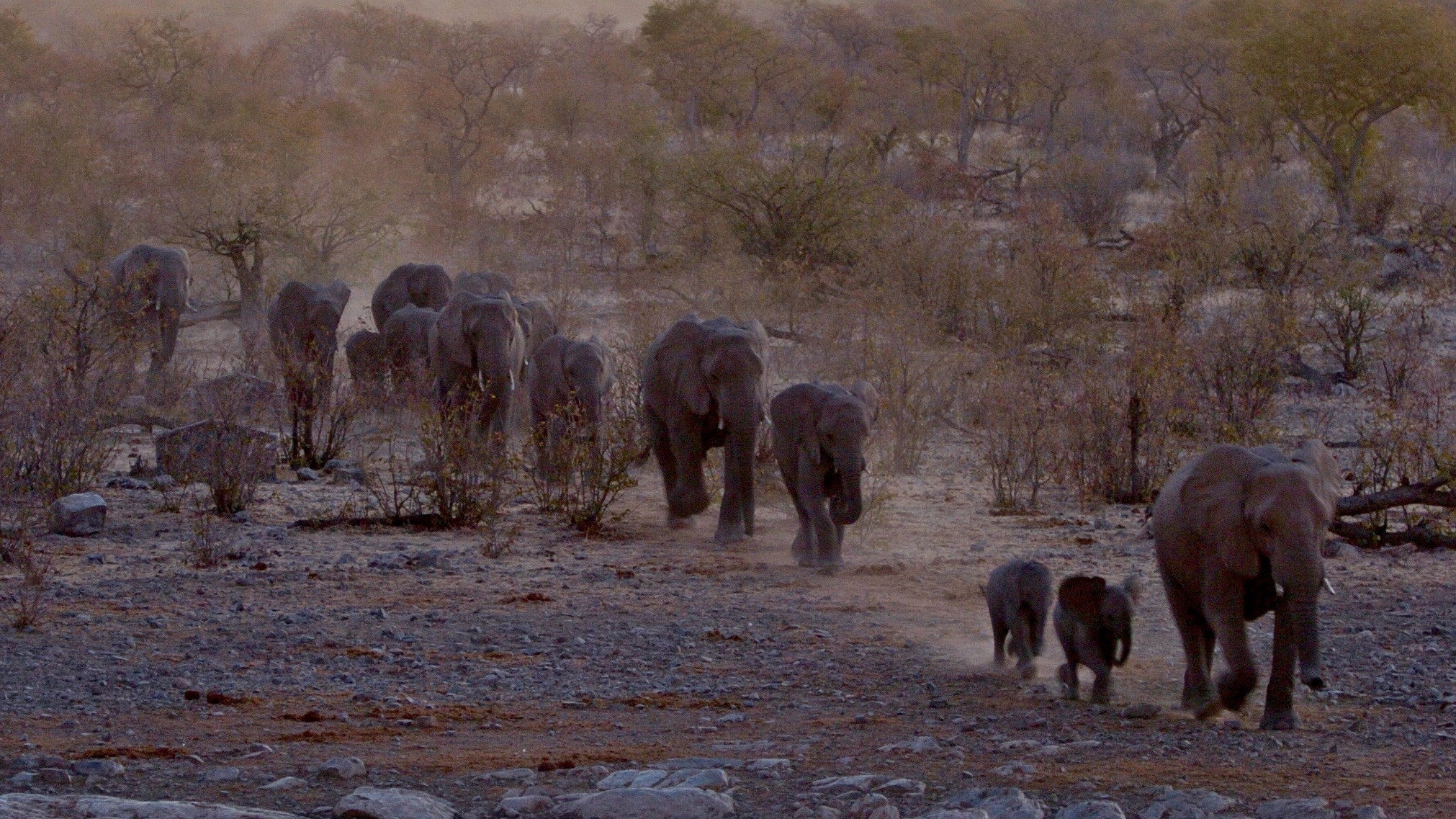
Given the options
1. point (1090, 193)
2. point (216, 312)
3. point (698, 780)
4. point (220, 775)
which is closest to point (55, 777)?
point (220, 775)

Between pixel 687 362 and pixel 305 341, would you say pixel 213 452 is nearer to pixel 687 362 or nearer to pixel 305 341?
pixel 687 362

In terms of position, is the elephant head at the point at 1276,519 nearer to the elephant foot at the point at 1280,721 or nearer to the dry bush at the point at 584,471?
the elephant foot at the point at 1280,721

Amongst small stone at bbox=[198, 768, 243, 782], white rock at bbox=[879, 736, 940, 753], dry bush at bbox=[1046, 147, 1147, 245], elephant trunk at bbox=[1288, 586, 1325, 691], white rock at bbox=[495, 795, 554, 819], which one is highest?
dry bush at bbox=[1046, 147, 1147, 245]

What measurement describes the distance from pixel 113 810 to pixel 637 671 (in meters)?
2.76

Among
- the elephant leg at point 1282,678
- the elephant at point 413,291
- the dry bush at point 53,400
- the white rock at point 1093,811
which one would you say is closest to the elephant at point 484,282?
the elephant at point 413,291

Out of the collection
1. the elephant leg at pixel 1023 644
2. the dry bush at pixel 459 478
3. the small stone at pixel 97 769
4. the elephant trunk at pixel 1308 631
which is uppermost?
the dry bush at pixel 459 478

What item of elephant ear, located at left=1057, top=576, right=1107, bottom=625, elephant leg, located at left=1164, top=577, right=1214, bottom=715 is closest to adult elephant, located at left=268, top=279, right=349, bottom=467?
elephant ear, located at left=1057, top=576, right=1107, bottom=625

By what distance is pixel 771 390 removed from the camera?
55.7 feet

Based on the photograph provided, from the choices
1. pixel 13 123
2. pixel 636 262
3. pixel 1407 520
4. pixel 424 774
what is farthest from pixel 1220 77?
pixel 424 774

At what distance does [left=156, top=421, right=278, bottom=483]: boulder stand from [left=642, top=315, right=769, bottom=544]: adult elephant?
2.55 m

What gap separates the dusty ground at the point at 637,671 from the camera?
19.3 feet

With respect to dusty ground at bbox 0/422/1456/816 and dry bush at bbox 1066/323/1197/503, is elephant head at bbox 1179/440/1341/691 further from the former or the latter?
dry bush at bbox 1066/323/1197/503

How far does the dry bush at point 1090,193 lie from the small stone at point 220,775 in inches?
875

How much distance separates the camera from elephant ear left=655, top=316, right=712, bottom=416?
11.0 m
